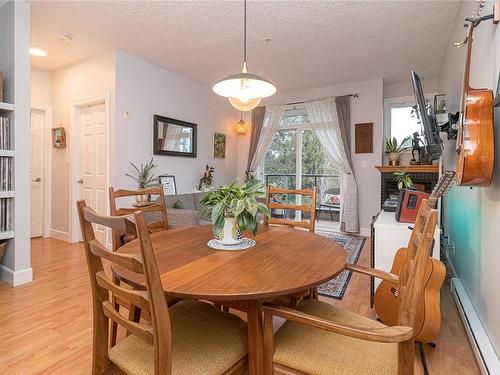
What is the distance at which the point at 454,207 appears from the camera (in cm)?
287

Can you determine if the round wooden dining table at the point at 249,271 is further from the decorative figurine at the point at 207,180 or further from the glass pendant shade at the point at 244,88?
the decorative figurine at the point at 207,180

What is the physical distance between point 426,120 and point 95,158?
3.95 m

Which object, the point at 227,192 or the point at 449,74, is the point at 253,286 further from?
the point at 449,74

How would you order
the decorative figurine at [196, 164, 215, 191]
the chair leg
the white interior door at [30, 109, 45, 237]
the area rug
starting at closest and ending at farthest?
the chair leg < the area rug < the white interior door at [30, 109, 45, 237] < the decorative figurine at [196, 164, 215, 191]

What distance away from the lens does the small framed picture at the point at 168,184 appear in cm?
412

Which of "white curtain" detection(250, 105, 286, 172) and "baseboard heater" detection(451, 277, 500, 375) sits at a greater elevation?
"white curtain" detection(250, 105, 286, 172)

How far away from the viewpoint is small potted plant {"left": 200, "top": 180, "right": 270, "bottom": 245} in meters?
1.32

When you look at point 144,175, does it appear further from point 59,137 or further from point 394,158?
point 394,158

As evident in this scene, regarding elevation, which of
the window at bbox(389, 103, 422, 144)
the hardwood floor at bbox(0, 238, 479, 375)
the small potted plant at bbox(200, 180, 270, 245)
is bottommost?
the hardwood floor at bbox(0, 238, 479, 375)

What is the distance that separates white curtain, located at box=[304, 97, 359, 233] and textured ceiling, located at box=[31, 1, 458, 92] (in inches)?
30.4

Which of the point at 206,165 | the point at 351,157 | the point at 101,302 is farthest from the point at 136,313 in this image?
the point at 351,157

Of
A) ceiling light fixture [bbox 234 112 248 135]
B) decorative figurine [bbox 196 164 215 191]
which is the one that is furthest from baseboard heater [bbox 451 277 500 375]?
ceiling light fixture [bbox 234 112 248 135]

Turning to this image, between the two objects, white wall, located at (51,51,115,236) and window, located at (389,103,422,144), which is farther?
window, located at (389,103,422,144)

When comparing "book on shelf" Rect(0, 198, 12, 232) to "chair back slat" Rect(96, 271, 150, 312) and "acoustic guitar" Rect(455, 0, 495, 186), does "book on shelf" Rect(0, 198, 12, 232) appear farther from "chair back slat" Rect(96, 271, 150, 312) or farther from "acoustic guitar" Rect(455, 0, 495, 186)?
"acoustic guitar" Rect(455, 0, 495, 186)
